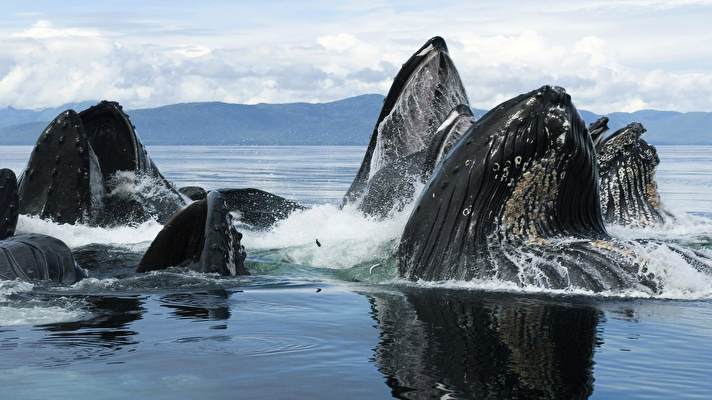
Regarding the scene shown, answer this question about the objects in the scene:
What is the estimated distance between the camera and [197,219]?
755 centimetres

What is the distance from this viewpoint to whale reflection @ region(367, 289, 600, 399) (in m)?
4.27

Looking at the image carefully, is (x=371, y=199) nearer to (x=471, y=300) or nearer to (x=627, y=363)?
(x=471, y=300)

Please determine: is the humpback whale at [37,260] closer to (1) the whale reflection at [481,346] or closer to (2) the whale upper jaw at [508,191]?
(1) the whale reflection at [481,346]

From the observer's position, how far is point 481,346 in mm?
5141

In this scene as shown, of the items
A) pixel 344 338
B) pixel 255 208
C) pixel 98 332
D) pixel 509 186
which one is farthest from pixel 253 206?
pixel 344 338

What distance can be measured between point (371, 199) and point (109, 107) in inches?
117

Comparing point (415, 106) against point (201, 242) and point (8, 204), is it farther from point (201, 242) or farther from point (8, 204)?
point (8, 204)

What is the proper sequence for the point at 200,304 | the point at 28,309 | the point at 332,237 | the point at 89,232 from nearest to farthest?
the point at 28,309
the point at 200,304
the point at 89,232
the point at 332,237

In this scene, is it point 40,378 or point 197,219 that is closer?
point 40,378

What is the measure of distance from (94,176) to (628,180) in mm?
6993

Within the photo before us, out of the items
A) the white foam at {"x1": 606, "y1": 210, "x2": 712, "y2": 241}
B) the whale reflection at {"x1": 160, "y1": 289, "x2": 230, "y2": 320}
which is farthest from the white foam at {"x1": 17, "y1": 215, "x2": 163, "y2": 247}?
the white foam at {"x1": 606, "y1": 210, "x2": 712, "y2": 241}

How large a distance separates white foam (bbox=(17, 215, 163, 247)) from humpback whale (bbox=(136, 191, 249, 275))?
233cm

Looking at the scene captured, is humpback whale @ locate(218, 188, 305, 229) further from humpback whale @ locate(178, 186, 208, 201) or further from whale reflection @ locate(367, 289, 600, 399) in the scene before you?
whale reflection @ locate(367, 289, 600, 399)

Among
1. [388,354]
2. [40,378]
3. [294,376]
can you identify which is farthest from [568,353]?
[40,378]
